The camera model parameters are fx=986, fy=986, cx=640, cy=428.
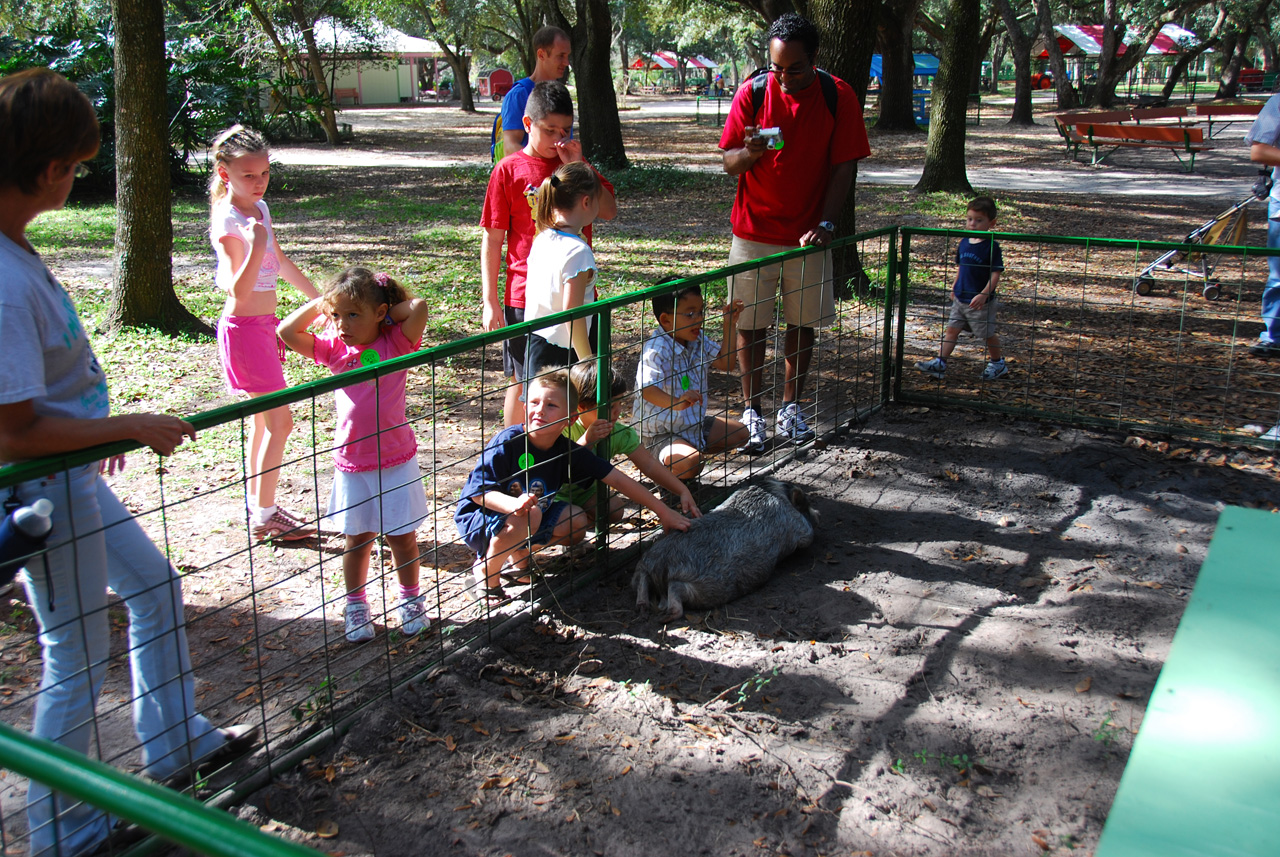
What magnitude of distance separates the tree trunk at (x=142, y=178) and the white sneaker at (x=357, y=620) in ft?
16.6

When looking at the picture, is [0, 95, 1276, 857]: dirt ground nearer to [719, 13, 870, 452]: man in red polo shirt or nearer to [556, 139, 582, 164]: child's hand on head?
[719, 13, 870, 452]: man in red polo shirt

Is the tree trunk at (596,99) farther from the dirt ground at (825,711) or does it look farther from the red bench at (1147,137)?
the dirt ground at (825,711)

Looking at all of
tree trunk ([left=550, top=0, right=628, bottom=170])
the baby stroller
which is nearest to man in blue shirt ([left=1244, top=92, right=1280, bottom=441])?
the baby stroller

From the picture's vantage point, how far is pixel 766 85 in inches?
213

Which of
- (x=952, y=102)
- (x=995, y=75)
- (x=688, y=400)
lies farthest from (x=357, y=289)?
(x=995, y=75)

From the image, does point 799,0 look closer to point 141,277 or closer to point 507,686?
point 141,277

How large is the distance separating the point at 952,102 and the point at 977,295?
8.28 meters

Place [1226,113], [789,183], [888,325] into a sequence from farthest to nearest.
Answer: [1226,113], [888,325], [789,183]

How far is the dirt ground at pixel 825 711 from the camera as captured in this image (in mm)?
2727

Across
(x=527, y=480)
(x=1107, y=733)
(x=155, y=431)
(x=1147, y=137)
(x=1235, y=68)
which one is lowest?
(x=1107, y=733)

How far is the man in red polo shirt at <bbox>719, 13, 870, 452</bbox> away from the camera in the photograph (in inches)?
206

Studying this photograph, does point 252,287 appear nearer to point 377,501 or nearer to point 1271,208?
point 377,501

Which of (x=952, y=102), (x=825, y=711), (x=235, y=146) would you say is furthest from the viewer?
(x=952, y=102)

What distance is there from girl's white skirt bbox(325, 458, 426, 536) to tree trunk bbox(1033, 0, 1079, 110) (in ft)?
106
